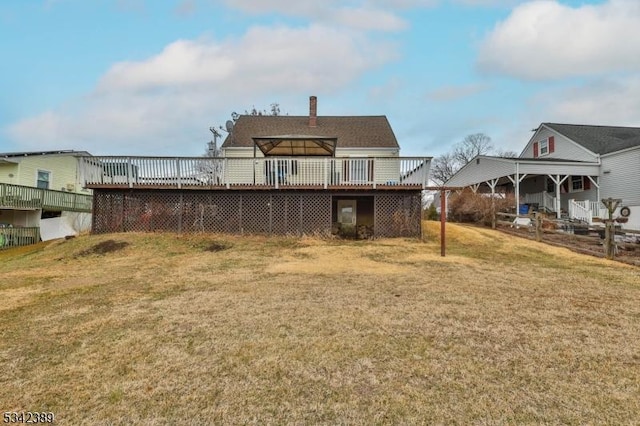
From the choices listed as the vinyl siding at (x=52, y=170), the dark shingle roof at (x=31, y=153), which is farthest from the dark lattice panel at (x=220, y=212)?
the dark shingle roof at (x=31, y=153)

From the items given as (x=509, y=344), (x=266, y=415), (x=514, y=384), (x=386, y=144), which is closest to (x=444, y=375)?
(x=514, y=384)

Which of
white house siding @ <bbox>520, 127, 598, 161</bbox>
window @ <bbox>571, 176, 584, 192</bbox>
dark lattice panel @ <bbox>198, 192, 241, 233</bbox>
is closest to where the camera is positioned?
dark lattice panel @ <bbox>198, 192, 241, 233</bbox>

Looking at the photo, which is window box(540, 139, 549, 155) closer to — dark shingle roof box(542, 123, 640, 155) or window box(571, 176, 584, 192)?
dark shingle roof box(542, 123, 640, 155)

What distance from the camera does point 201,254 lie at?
387 inches

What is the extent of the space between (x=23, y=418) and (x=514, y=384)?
3684 millimetres

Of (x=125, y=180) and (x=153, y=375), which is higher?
(x=125, y=180)

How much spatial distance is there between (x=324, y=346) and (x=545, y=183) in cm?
2130

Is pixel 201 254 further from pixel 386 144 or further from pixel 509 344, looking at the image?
pixel 386 144

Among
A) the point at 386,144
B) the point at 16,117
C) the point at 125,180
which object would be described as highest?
the point at 16,117

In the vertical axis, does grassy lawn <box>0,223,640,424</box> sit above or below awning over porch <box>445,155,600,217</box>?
below

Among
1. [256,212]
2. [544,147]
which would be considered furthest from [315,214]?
[544,147]

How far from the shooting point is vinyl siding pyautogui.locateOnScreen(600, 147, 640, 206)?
16406 mm

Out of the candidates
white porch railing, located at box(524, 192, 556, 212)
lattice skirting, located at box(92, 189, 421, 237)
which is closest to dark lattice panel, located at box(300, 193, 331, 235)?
lattice skirting, located at box(92, 189, 421, 237)

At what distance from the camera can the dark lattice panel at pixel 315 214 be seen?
12.5 meters
